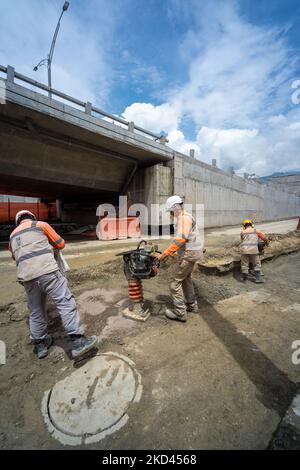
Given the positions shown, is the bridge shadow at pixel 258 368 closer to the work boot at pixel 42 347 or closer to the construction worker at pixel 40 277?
the construction worker at pixel 40 277

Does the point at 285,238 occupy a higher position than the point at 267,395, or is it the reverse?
the point at 285,238

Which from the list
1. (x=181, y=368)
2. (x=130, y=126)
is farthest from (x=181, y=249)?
(x=130, y=126)

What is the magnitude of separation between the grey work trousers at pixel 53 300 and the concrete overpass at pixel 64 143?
738cm

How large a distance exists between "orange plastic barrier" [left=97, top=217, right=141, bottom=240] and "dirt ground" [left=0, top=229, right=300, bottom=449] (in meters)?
5.85

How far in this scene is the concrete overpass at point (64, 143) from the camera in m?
7.33

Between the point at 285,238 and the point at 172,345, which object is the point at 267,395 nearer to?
the point at 172,345

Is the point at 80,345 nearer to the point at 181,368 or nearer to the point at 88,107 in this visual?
the point at 181,368

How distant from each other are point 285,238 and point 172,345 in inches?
375

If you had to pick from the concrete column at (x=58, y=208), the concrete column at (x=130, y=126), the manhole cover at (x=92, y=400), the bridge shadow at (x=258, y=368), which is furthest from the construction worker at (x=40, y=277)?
the concrete column at (x=58, y=208)

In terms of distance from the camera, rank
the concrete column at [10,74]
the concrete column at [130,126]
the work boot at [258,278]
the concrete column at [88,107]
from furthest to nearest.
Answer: the concrete column at [130,126]
the concrete column at [88,107]
the concrete column at [10,74]
the work boot at [258,278]

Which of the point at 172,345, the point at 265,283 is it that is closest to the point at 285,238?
the point at 265,283

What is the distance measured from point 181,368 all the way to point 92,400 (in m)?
1.02

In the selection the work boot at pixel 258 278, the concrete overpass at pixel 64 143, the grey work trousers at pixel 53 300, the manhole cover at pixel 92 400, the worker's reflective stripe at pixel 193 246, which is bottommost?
the manhole cover at pixel 92 400

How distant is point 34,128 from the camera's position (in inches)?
334
